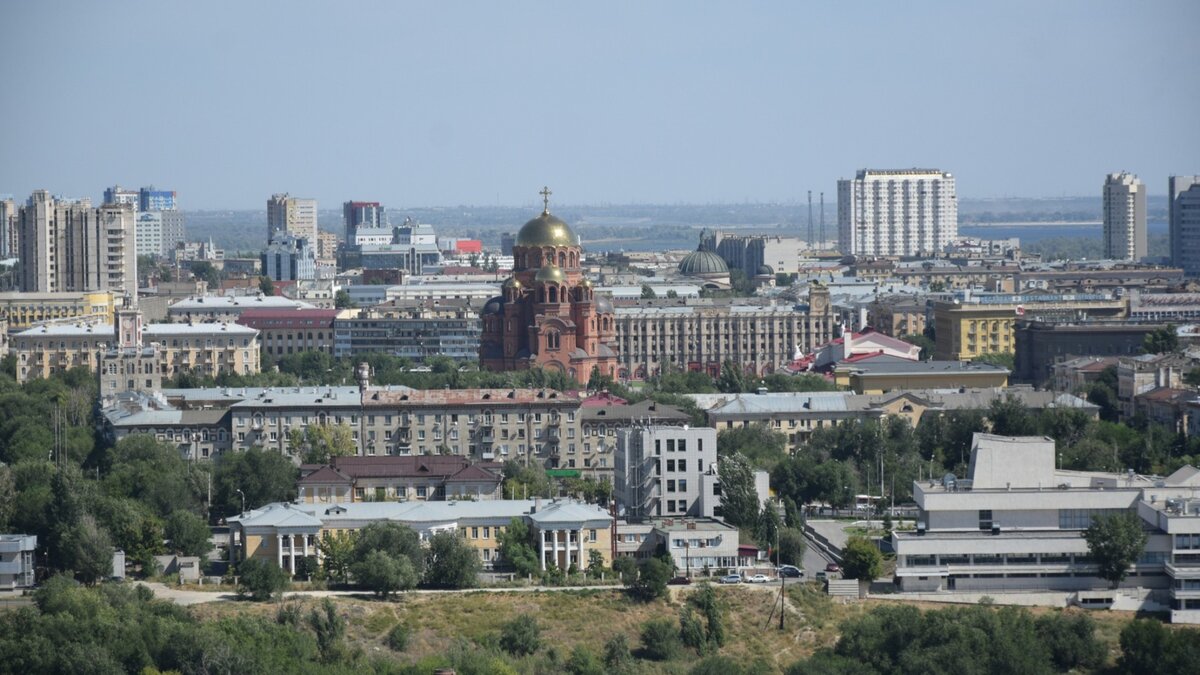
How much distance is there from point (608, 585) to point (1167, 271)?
3606 inches

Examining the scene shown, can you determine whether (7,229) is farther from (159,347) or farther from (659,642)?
(659,642)

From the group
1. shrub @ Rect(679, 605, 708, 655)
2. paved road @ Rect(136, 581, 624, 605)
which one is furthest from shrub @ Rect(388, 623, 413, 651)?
shrub @ Rect(679, 605, 708, 655)

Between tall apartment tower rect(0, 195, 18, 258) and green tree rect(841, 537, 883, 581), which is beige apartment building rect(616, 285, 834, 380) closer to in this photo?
green tree rect(841, 537, 883, 581)

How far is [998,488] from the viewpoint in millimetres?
50219

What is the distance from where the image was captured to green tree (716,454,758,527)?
2077 inches

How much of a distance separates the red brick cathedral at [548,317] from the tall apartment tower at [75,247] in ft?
90.0

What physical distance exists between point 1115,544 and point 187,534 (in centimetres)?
1777

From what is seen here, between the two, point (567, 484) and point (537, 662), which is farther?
point (567, 484)

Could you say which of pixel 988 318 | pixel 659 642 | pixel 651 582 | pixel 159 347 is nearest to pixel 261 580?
pixel 651 582

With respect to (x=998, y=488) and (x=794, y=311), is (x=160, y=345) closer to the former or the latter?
(x=794, y=311)

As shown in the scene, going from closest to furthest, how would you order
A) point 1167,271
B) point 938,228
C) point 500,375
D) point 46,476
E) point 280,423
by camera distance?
point 46,476 < point 280,423 < point 500,375 < point 1167,271 < point 938,228

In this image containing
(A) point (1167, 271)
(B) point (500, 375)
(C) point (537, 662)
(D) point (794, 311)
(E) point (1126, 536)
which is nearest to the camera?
(C) point (537, 662)

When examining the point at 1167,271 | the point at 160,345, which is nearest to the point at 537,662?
the point at 160,345

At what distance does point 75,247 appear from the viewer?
357 ft
